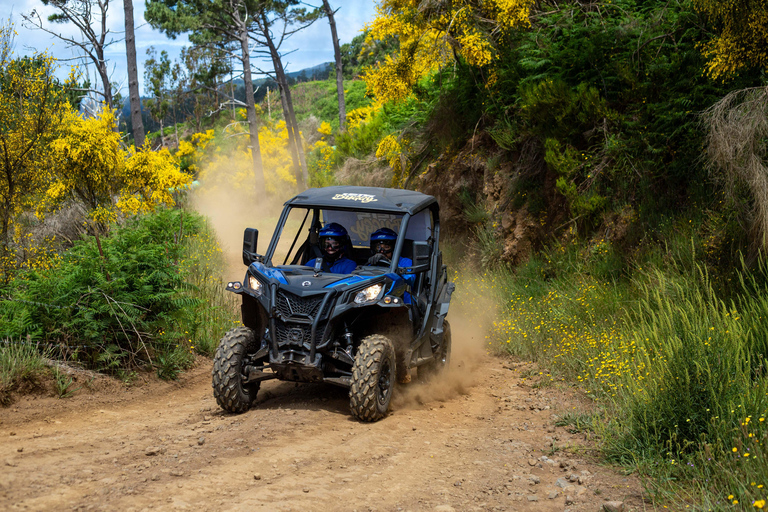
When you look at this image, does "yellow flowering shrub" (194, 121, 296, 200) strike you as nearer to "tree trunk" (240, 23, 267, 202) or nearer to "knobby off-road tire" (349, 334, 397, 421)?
"tree trunk" (240, 23, 267, 202)

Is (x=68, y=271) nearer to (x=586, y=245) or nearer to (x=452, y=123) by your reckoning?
(x=586, y=245)

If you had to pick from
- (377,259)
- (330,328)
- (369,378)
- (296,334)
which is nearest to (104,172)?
(377,259)

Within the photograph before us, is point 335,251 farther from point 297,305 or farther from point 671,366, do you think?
point 671,366

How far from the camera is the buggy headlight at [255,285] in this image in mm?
6656

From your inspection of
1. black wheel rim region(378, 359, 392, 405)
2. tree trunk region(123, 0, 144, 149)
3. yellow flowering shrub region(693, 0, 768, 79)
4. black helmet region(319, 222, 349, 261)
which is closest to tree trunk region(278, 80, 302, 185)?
tree trunk region(123, 0, 144, 149)

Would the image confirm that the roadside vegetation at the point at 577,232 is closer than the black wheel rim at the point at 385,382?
Yes

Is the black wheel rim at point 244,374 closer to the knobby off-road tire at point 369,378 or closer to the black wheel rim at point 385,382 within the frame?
the knobby off-road tire at point 369,378

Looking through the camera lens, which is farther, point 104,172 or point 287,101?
point 287,101

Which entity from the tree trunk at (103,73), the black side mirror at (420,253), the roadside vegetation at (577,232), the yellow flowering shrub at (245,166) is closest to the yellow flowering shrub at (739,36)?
the roadside vegetation at (577,232)

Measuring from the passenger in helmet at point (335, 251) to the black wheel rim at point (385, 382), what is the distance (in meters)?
1.48

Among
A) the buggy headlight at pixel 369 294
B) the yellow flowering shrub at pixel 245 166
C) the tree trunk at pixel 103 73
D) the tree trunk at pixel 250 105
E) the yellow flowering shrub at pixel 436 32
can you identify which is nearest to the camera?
the buggy headlight at pixel 369 294

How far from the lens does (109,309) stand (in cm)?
788

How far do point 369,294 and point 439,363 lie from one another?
2491 millimetres

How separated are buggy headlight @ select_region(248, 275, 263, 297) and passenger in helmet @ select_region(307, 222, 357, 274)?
3.68ft
